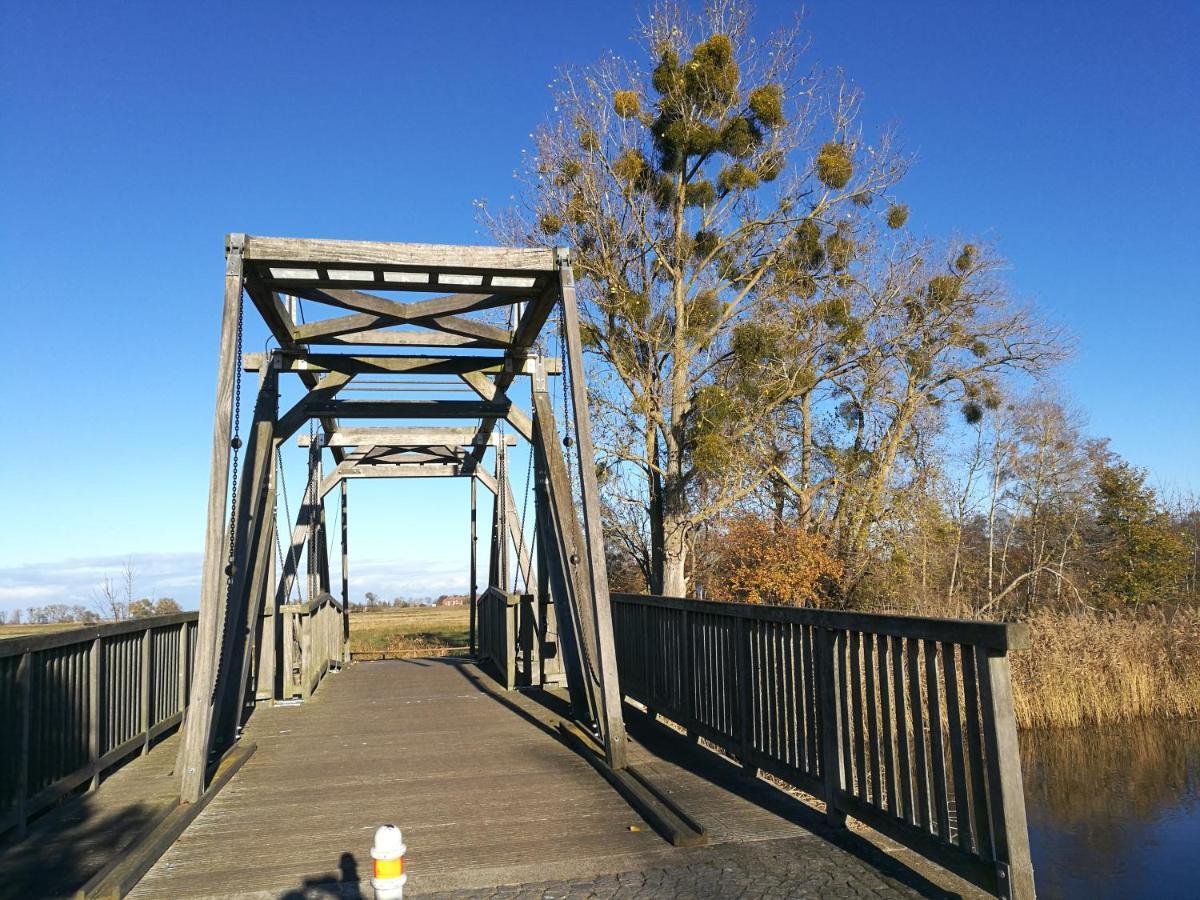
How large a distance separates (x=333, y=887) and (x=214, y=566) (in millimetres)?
2394

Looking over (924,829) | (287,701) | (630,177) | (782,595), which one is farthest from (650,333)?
(924,829)

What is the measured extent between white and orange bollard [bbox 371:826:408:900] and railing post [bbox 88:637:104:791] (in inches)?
160

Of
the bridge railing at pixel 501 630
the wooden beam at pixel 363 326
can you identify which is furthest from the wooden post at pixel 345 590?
the wooden beam at pixel 363 326

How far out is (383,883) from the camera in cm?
240

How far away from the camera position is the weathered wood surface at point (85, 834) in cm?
392

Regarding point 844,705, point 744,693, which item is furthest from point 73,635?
point 844,705

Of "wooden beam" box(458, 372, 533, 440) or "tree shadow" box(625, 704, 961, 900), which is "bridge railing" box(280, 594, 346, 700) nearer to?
"wooden beam" box(458, 372, 533, 440)

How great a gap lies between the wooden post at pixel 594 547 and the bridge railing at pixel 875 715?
24.8 inches

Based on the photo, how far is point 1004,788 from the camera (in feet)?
10.3

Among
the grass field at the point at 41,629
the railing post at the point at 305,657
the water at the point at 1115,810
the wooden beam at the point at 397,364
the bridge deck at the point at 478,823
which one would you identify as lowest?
the water at the point at 1115,810

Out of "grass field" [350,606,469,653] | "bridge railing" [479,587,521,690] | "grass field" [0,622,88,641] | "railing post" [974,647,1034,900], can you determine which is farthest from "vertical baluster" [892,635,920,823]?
"grass field" [350,606,469,653]

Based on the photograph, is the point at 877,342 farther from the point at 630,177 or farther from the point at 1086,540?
the point at 1086,540

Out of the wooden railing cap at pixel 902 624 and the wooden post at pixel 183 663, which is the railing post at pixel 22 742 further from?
the wooden railing cap at pixel 902 624

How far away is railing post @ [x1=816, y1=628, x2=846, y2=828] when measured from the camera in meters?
4.24
